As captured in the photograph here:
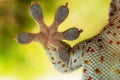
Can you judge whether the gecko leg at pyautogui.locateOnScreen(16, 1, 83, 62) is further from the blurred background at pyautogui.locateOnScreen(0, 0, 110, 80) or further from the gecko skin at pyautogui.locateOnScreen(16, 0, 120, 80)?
the blurred background at pyautogui.locateOnScreen(0, 0, 110, 80)

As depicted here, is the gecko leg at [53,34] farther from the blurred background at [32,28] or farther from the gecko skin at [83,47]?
the blurred background at [32,28]

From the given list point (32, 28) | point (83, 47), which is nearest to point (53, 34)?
point (83, 47)

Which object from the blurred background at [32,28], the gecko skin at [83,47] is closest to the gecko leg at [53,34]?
the gecko skin at [83,47]

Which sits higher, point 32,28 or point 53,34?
point 32,28

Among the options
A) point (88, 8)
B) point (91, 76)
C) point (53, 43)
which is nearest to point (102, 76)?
point (91, 76)

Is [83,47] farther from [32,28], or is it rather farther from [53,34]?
[32,28]

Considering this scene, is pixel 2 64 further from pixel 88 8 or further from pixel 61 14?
pixel 61 14
